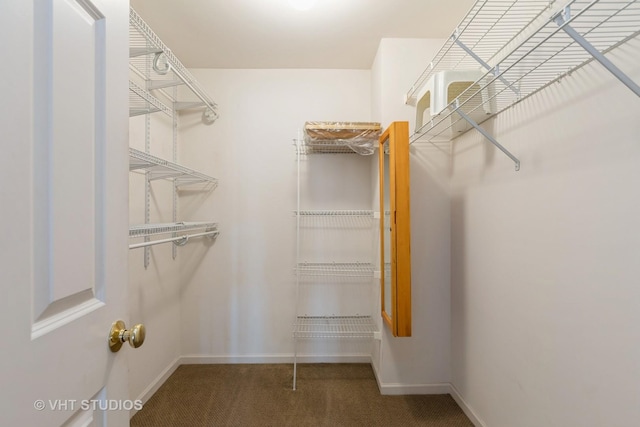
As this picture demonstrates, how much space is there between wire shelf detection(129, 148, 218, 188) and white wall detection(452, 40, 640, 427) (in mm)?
1744

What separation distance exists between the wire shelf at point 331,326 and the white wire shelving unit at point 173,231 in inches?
41.9

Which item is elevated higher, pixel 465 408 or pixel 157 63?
pixel 157 63

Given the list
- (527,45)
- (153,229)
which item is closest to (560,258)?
(527,45)

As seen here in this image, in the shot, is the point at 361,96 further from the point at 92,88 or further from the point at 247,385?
the point at 247,385

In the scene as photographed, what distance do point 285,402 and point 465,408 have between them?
3.76 feet

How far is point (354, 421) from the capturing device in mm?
1633

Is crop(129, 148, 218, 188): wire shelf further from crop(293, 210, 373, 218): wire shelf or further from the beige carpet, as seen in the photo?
the beige carpet

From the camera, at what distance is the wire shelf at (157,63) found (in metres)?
1.34

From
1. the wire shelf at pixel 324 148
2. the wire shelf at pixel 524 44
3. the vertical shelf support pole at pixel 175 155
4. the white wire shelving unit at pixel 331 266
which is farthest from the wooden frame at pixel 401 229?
the vertical shelf support pole at pixel 175 155

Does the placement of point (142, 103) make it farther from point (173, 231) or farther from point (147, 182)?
point (173, 231)

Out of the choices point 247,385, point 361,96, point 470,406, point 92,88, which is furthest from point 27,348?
point 361,96

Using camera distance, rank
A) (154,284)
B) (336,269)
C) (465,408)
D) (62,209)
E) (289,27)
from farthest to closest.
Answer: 1. (336,269)
2. (154,284)
3. (289,27)
4. (465,408)
5. (62,209)

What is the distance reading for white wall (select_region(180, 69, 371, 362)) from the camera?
228 cm

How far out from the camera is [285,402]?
70.4 inches
